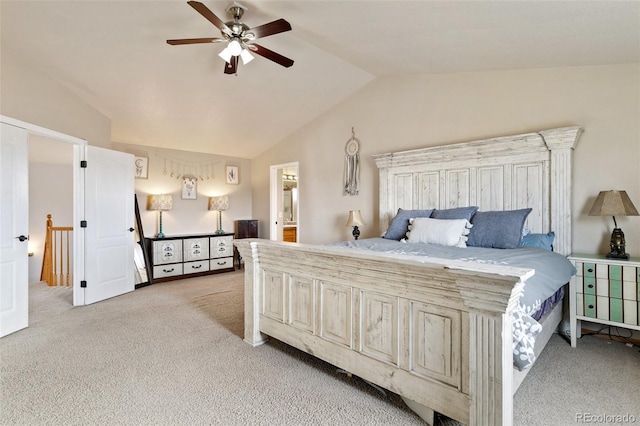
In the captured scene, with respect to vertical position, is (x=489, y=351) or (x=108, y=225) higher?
(x=108, y=225)

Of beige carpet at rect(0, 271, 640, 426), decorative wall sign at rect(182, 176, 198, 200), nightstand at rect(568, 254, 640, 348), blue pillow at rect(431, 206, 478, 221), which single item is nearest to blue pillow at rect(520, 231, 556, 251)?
nightstand at rect(568, 254, 640, 348)

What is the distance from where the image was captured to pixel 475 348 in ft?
4.43

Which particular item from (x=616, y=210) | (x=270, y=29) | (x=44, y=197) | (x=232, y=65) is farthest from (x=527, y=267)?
(x=44, y=197)

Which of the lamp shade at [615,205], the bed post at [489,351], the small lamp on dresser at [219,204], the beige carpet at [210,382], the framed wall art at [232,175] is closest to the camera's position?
the bed post at [489,351]

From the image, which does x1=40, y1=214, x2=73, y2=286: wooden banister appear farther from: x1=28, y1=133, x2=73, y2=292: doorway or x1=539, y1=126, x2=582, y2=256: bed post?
x1=539, y1=126, x2=582, y2=256: bed post

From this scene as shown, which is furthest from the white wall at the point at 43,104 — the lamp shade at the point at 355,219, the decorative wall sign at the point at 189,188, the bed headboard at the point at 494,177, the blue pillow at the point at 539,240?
the blue pillow at the point at 539,240

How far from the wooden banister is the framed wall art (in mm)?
2622

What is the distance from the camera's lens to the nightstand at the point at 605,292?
7.91 feet

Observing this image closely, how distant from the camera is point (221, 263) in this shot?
573 centimetres

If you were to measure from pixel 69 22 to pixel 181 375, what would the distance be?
3.12 meters

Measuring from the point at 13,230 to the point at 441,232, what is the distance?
158 inches

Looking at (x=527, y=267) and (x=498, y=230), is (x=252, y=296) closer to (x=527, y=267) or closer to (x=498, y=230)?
(x=527, y=267)

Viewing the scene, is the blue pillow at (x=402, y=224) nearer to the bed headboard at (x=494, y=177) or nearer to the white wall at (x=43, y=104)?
the bed headboard at (x=494, y=177)

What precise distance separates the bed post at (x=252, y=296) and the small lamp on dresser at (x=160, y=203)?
317 centimetres
